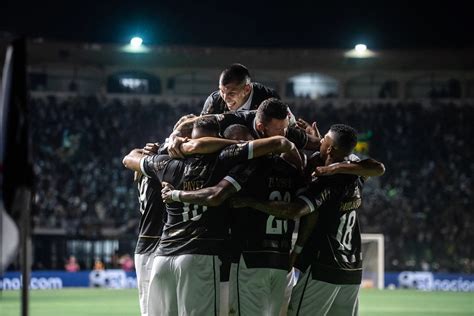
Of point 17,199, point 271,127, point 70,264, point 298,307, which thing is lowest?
point 70,264

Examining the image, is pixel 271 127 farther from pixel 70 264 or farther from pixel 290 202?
pixel 70 264

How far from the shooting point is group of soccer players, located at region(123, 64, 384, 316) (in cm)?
702

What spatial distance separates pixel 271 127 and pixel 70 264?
24.5 meters

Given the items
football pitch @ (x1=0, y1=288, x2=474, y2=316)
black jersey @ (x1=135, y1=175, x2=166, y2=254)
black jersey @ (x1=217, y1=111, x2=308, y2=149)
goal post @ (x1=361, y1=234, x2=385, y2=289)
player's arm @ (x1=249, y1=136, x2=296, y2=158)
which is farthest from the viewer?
goal post @ (x1=361, y1=234, x2=385, y2=289)

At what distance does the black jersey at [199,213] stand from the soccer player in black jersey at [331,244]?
651mm

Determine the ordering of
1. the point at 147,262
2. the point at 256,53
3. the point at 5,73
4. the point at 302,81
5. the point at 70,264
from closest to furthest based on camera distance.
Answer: the point at 5,73 < the point at 147,262 < the point at 70,264 < the point at 256,53 < the point at 302,81

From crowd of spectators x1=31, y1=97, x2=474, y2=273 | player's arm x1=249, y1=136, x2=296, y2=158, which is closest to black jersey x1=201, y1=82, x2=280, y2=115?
player's arm x1=249, y1=136, x2=296, y2=158

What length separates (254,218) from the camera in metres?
7.25

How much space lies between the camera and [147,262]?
8633 millimetres

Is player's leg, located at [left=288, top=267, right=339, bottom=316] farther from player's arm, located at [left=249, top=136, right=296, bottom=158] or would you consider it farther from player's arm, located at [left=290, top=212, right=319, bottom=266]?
player's arm, located at [left=249, top=136, right=296, bottom=158]

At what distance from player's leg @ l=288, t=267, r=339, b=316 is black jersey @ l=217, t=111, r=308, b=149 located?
1.16 metres

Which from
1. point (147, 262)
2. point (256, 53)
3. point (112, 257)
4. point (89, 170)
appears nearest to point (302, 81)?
point (256, 53)

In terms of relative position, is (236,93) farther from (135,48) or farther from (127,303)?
(135,48)

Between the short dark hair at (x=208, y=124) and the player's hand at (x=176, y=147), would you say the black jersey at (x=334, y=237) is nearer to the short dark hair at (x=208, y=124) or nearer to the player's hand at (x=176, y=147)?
the short dark hair at (x=208, y=124)
